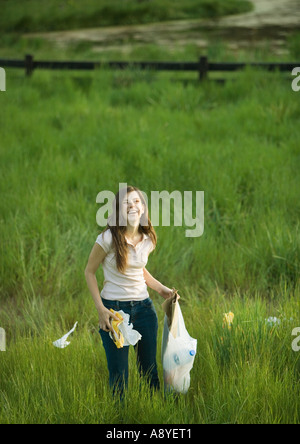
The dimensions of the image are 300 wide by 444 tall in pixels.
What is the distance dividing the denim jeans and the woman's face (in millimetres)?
268

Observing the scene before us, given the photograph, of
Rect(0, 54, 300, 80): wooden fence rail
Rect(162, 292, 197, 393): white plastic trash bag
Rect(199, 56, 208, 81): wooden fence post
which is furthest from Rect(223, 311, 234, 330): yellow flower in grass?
Rect(199, 56, 208, 81): wooden fence post

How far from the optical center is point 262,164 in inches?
181

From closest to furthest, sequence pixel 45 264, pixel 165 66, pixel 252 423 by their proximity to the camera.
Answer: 1. pixel 252 423
2. pixel 45 264
3. pixel 165 66

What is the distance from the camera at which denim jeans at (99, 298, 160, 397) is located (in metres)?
1.82

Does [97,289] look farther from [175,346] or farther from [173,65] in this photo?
[173,65]

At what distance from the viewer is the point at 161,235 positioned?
3.60m

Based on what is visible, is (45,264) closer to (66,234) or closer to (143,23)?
(66,234)

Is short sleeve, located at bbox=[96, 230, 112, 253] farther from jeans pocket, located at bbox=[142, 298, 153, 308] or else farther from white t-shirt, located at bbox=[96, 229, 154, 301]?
jeans pocket, located at bbox=[142, 298, 153, 308]

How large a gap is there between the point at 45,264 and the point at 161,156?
1766mm

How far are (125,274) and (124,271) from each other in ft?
0.05

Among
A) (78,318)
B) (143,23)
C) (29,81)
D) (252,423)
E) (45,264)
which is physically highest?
(143,23)

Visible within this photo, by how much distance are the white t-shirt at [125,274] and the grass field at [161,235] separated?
1.05ft

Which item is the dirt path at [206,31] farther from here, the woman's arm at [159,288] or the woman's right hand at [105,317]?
the woman's right hand at [105,317]
